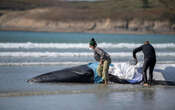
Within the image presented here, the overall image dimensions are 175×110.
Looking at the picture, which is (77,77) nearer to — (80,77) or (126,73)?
(80,77)

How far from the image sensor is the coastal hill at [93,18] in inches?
4496

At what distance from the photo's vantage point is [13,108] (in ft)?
32.5

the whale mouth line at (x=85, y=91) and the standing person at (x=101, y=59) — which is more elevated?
the standing person at (x=101, y=59)

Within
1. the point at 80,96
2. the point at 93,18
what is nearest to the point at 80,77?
the point at 80,96

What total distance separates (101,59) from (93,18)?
110796 mm

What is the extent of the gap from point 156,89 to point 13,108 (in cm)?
441

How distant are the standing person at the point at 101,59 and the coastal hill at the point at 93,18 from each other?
97.8 metres

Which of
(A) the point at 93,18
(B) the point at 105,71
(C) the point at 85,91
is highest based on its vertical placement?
(B) the point at 105,71

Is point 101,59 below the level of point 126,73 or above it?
above

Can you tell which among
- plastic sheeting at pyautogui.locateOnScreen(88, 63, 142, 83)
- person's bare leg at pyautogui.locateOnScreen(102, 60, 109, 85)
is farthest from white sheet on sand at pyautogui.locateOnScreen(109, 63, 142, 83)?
person's bare leg at pyautogui.locateOnScreen(102, 60, 109, 85)

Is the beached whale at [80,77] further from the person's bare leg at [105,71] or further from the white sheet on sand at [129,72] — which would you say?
the person's bare leg at [105,71]

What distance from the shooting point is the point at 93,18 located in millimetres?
123438

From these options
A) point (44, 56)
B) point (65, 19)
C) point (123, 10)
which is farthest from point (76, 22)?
point (44, 56)

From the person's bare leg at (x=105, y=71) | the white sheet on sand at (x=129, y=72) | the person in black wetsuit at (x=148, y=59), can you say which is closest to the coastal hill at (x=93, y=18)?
the white sheet on sand at (x=129, y=72)
